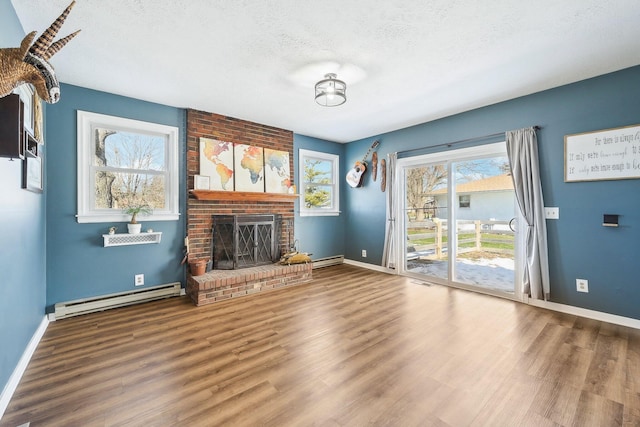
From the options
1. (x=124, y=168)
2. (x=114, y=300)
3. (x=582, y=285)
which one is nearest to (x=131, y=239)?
(x=114, y=300)

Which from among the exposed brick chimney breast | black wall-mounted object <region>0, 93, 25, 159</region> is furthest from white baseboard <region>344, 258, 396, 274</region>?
black wall-mounted object <region>0, 93, 25, 159</region>

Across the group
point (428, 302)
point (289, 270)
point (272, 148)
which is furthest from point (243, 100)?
point (428, 302)

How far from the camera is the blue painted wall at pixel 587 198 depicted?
2629 millimetres

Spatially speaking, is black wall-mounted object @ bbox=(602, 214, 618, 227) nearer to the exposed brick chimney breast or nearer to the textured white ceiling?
the textured white ceiling

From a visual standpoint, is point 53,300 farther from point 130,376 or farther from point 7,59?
point 7,59

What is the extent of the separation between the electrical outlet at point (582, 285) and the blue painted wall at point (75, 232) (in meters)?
4.91

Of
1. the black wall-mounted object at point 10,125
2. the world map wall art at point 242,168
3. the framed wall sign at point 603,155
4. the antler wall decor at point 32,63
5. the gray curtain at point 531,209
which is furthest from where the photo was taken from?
the world map wall art at point 242,168

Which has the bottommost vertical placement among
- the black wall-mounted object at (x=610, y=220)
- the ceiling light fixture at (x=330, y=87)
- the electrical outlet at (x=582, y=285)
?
the electrical outlet at (x=582, y=285)

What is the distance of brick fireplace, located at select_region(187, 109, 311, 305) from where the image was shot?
11.1 ft

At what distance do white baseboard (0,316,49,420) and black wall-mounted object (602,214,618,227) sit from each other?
4.92 m

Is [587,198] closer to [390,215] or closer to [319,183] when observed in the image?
[390,215]

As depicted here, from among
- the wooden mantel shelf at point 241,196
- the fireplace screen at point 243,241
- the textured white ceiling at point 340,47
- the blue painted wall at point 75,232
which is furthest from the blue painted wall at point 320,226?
the blue painted wall at point 75,232

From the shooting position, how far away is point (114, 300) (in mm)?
3127

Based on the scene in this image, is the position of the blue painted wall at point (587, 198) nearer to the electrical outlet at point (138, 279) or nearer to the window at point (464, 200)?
the window at point (464, 200)
